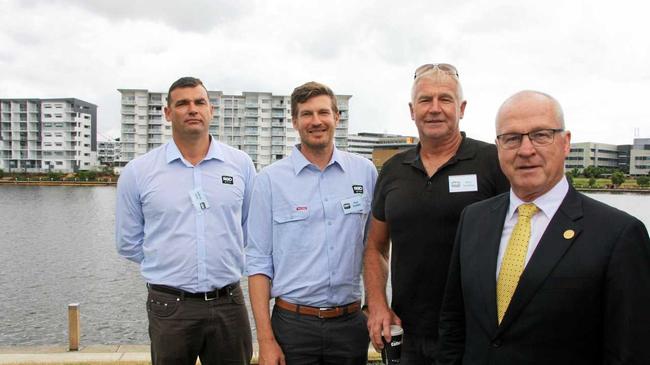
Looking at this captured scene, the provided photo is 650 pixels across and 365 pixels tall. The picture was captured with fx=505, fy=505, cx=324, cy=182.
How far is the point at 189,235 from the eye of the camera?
156 inches

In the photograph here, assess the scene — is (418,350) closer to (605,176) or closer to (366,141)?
(605,176)

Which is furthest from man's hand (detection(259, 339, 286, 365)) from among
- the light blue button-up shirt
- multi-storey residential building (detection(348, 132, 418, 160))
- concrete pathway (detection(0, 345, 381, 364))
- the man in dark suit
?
multi-storey residential building (detection(348, 132, 418, 160))

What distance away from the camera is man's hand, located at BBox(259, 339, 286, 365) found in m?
3.19

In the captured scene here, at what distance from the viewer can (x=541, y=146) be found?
2.21m

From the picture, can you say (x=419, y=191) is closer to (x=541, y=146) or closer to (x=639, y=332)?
(x=541, y=146)

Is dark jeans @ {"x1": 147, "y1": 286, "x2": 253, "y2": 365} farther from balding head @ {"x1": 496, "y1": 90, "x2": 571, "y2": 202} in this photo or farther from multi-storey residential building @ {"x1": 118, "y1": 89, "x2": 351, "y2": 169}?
multi-storey residential building @ {"x1": 118, "y1": 89, "x2": 351, "y2": 169}

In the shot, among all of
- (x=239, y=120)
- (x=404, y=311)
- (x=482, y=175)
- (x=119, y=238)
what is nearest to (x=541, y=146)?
(x=482, y=175)

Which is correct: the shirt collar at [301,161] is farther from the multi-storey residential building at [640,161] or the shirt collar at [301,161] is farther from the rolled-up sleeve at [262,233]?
the multi-storey residential building at [640,161]

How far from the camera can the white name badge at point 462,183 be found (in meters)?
2.97

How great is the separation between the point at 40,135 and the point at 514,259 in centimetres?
11564

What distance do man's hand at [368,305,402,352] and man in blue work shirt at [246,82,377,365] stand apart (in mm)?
209

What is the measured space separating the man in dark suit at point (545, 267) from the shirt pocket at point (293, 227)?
3.85 feet

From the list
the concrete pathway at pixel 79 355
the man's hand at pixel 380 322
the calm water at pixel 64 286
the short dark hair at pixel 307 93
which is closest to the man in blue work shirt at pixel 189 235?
the short dark hair at pixel 307 93

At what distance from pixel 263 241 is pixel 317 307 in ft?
1.87
